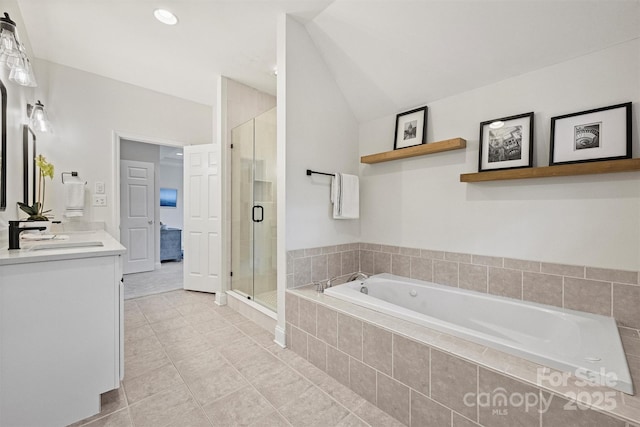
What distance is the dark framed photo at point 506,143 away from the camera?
1727 millimetres

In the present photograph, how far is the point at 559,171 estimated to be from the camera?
1556 millimetres

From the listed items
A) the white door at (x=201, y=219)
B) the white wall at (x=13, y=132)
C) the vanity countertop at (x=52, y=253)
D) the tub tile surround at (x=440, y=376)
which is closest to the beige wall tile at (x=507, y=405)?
the tub tile surround at (x=440, y=376)

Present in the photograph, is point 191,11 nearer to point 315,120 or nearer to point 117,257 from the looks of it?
point 315,120

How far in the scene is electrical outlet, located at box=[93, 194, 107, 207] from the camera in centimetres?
311

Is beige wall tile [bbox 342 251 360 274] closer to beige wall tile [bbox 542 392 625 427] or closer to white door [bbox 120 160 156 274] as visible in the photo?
beige wall tile [bbox 542 392 625 427]

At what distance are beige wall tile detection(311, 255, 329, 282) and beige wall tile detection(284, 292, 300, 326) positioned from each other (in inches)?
10.8

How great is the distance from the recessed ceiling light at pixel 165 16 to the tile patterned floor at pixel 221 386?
260 cm

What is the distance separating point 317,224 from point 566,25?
6.48ft

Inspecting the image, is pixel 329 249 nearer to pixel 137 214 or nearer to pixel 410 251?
pixel 410 251

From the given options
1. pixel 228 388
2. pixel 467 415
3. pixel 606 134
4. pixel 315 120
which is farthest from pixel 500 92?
pixel 228 388

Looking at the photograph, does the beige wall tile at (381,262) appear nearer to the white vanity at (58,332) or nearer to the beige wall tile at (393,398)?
the beige wall tile at (393,398)

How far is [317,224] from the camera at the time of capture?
90.5 inches

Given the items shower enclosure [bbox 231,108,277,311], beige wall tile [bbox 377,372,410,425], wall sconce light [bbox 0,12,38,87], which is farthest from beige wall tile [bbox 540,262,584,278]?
wall sconce light [bbox 0,12,38,87]

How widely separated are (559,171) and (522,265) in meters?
0.63
